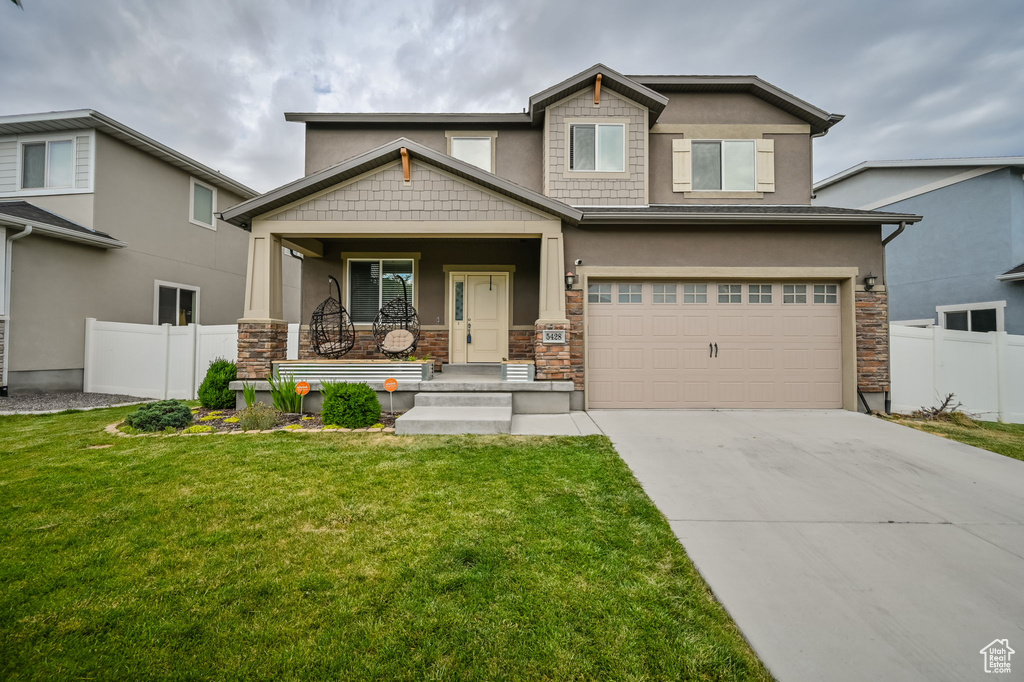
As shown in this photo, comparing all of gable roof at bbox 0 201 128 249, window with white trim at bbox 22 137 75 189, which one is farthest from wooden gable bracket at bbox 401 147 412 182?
window with white trim at bbox 22 137 75 189

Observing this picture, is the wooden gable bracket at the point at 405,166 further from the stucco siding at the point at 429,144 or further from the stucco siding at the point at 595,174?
the stucco siding at the point at 595,174

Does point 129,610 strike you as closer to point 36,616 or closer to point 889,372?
point 36,616

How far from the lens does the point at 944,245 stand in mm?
11320

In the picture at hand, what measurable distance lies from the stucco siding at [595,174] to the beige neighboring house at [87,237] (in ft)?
23.3

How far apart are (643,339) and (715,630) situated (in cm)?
616

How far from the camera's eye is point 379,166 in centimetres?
757

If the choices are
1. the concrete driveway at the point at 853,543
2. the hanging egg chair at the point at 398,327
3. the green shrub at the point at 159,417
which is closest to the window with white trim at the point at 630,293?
the concrete driveway at the point at 853,543

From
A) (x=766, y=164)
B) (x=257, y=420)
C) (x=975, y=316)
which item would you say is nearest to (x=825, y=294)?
(x=766, y=164)

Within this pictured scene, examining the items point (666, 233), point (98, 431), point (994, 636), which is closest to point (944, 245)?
point (666, 233)

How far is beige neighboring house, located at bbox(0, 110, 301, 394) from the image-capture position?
862 centimetres

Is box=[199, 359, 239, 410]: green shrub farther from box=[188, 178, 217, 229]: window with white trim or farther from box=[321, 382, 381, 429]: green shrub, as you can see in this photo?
box=[188, 178, 217, 229]: window with white trim

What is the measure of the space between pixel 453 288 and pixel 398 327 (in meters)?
1.65

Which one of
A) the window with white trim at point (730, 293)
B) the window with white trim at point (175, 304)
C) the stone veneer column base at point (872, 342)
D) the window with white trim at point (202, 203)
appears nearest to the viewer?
the stone veneer column base at point (872, 342)

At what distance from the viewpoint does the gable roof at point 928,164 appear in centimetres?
1021
